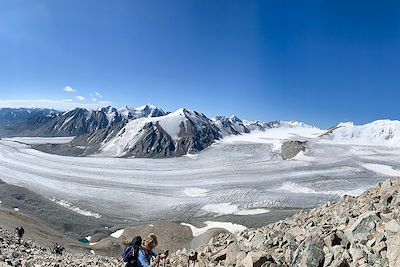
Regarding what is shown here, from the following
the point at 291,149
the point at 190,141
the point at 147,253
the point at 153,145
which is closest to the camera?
the point at 147,253

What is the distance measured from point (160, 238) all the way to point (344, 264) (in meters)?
43.0

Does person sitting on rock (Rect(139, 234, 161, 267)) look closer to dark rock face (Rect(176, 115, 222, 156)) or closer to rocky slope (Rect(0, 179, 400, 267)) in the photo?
rocky slope (Rect(0, 179, 400, 267))

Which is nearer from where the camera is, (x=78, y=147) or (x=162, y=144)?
(x=162, y=144)

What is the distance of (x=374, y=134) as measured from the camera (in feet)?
623

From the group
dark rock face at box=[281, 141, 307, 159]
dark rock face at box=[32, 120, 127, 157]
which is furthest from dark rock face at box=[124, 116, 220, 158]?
dark rock face at box=[281, 141, 307, 159]

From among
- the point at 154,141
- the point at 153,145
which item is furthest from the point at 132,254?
the point at 154,141

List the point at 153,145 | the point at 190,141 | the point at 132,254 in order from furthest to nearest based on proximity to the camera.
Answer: the point at 190,141
the point at 153,145
the point at 132,254

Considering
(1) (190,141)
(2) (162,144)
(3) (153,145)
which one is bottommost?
(3) (153,145)

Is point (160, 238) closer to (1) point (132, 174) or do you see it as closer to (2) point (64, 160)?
(1) point (132, 174)

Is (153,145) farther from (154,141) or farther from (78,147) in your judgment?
(78,147)

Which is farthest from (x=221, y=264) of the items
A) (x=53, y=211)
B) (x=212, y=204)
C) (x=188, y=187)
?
(x=188, y=187)

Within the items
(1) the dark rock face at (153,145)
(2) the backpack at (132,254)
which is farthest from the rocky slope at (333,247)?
(1) the dark rock face at (153,145)

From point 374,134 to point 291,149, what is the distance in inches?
2365

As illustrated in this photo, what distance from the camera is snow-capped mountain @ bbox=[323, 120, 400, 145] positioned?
180750 millimetres
